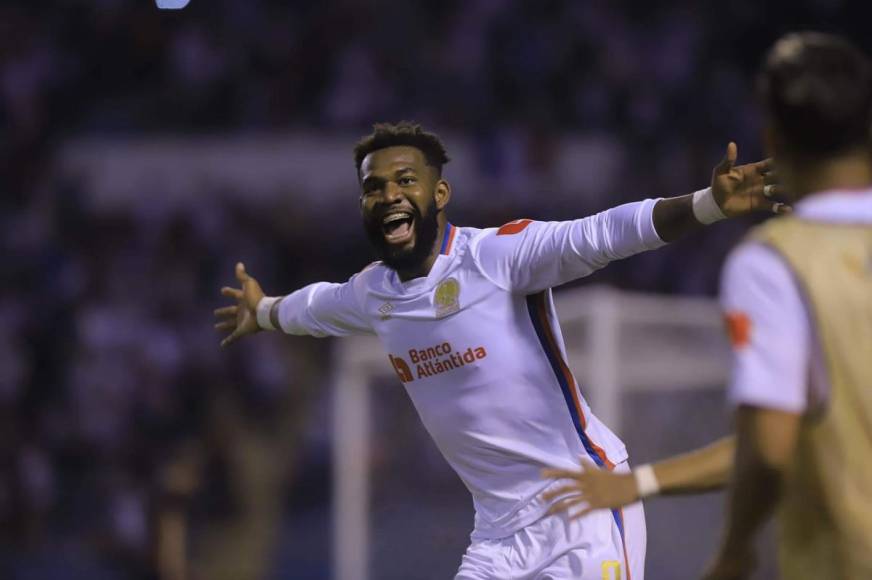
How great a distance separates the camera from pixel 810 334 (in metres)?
2.31

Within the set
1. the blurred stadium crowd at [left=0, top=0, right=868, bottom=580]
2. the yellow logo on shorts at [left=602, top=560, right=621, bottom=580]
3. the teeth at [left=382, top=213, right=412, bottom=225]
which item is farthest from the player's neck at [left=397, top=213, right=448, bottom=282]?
the blurred stadium crowd at [left=0, top=0, right=868, bottom=580]

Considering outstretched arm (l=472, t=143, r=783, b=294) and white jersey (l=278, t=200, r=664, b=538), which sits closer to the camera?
outstretched arm (l=472, t=143, r=783, b=294)

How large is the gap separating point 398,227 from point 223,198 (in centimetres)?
790

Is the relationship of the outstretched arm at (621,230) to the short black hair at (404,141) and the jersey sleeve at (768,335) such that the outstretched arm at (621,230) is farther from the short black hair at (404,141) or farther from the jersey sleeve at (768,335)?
the jersey sleeve at (768,335)

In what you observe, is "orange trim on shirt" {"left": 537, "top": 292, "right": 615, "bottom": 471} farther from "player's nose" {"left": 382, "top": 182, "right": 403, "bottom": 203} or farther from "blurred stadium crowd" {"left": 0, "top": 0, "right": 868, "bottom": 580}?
"blurred stadium crowd" {"left": 0, "top": 0, "right": 868, "bottom": 580}

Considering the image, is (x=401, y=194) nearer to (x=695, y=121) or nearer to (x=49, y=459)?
(x=49, y=459)

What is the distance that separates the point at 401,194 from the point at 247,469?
688 cm

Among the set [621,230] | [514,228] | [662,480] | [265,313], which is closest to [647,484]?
[662,480]

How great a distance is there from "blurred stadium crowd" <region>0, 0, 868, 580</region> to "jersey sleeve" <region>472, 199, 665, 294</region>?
6.61 m

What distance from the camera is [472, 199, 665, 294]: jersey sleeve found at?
4074 millimetres

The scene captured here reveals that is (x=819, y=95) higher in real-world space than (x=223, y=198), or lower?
lower

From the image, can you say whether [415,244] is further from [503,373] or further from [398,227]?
[503,373]

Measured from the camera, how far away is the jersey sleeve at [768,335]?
2.29 meters

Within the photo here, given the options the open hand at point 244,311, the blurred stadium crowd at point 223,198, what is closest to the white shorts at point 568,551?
the open hand at point 244,311
